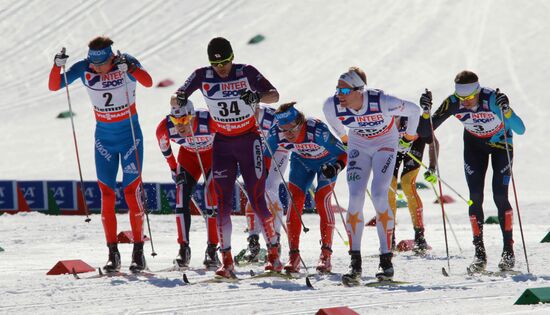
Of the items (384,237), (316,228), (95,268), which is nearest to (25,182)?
(316,228)

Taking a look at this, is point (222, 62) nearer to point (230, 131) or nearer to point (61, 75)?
point (230, 131)

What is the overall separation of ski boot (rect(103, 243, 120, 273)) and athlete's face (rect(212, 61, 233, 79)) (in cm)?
198

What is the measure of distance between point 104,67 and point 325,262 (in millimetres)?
2716

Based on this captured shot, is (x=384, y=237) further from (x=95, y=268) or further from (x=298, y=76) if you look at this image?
(x=298, y=76)

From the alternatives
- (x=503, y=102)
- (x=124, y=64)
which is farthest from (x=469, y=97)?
(x=124, y=64)

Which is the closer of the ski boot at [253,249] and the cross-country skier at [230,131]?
the cross-country skier at [230,131]

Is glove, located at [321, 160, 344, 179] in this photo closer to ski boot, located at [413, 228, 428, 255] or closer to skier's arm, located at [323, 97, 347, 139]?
skier's arm, located at [323, 97, 347, 139]

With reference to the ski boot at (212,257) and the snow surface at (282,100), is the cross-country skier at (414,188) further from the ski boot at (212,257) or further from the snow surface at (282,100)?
the ski boot at (212,257)

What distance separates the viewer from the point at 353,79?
8.36 meters

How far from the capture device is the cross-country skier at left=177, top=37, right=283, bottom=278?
863 cm

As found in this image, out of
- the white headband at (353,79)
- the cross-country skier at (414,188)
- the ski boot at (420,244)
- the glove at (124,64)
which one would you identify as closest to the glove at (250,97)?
the white headband at (353,79)

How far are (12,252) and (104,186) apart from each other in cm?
269

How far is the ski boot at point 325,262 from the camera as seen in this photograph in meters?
9.20

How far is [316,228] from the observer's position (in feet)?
49.0
